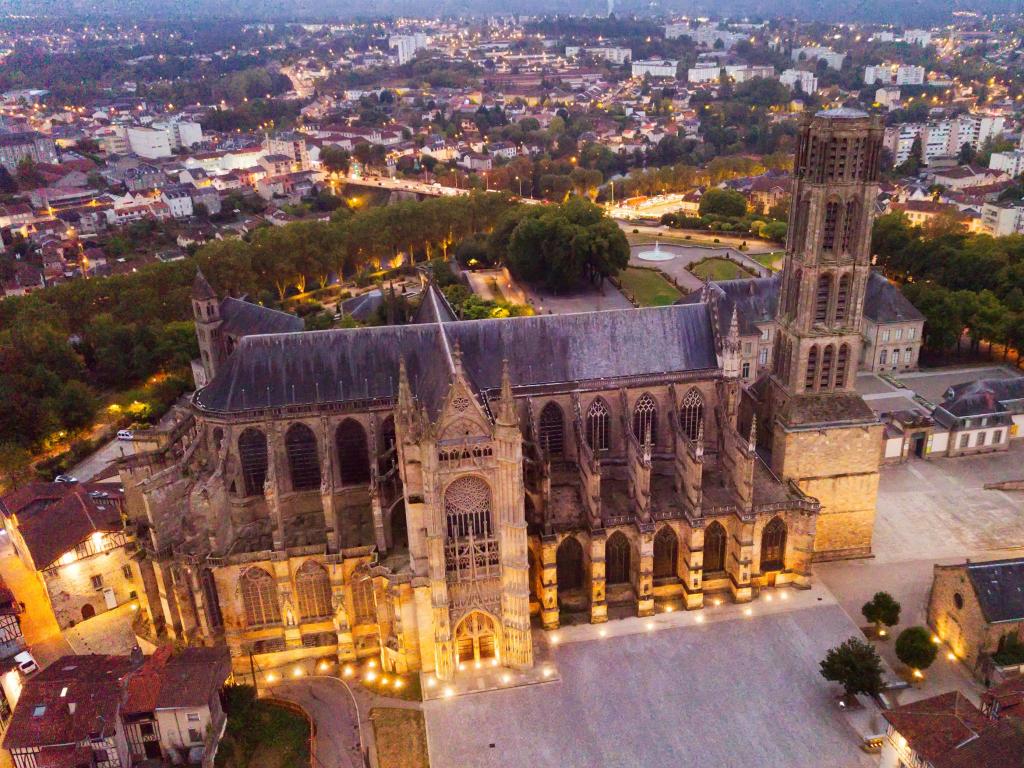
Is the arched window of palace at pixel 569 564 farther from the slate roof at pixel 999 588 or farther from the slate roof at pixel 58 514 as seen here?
the slate roof at pixel 58 514

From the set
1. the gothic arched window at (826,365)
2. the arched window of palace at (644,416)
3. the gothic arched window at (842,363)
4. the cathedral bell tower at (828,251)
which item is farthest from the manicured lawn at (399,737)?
the gothic arched window at (842,363)

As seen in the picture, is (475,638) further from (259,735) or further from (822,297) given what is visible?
(822,297)

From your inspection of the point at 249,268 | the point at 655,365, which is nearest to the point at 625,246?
the point at 249,268

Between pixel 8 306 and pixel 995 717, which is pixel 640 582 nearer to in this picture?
pixel 995 717

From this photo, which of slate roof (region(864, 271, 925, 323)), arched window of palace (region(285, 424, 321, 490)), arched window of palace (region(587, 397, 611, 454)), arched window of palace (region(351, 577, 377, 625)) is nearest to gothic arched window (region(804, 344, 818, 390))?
arched window of palace (region(587, 397, 611, 454))

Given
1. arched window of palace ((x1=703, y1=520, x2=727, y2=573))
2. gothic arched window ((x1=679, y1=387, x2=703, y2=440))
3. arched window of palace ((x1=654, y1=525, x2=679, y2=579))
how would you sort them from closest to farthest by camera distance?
1. arched window of palace ((x1=654, y1=525, x2=679, y2=579))
2. arched window of palace ((x1=703, y1=520, x2=727, y2=573))
3. gothic arched window ((x1=679, y1=387, x2=703, y2=440))

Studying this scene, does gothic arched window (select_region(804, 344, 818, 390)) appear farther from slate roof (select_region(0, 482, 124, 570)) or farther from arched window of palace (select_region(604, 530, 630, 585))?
slate roof (select_region(0, 482, 124, 570))

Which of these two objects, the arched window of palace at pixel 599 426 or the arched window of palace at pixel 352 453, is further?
the arched window of palace at pixel 599 426

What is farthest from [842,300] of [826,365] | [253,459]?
[253,459]
